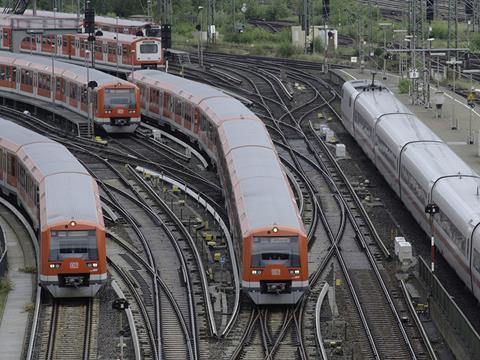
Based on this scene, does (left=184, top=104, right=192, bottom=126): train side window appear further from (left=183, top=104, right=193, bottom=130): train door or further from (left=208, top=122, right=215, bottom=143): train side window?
(left=208, top=122, right=215, bottom=143): train side window

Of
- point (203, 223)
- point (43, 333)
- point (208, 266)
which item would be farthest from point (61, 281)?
point (203, 223)

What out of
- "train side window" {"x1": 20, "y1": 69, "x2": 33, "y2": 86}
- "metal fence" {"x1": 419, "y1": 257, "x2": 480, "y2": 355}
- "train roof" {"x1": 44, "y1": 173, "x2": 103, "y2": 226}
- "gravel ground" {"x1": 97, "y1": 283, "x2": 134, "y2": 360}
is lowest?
"gravel ground" {"x1": 97, "y1": 283, "x2": 134, "y2": 360}

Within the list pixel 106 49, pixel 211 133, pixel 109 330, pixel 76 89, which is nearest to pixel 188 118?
pixel 211 133

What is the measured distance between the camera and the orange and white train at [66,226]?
1337 inches

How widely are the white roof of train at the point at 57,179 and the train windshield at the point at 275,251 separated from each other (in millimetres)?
4181

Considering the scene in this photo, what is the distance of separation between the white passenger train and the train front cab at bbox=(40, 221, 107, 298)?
9.09 m

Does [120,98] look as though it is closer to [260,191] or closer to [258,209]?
[260,191]

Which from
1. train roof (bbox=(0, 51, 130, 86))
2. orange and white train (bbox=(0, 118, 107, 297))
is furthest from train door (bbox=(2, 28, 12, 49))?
orange and white train (bbox=(0, 118, 107, 297))

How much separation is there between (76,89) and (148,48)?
13.0 meters

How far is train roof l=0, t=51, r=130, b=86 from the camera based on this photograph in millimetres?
Answer: 59281

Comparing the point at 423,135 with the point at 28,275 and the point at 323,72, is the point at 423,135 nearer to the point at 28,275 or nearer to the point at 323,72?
the point at 28,275

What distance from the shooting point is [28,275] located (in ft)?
122

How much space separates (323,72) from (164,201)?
35.1 meters

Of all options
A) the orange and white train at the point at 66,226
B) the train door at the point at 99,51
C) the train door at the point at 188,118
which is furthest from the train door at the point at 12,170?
the train door at the point at 99,51
